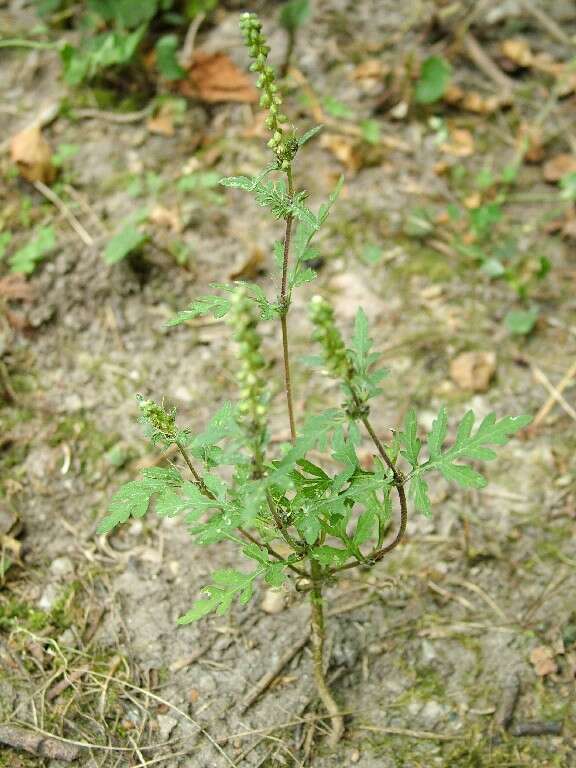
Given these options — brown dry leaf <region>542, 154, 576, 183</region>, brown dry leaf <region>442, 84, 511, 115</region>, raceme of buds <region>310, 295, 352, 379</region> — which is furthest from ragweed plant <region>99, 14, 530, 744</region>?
brown dry leaf <region>442, 84, 511, 115</region>

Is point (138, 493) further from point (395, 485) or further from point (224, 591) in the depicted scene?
point (395, 485)

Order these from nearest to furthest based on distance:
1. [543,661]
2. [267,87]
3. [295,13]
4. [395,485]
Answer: [267,87]
[395,485]
[543,661]
[295,13]

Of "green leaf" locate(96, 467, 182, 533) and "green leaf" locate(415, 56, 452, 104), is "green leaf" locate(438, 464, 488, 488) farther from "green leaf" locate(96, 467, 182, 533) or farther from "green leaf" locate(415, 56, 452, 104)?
→ "green leaf" locate(415, 56, 452, 104)

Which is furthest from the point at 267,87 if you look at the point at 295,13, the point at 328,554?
the point at 295,13

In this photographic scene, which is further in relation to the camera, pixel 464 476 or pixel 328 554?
pixel 328 554

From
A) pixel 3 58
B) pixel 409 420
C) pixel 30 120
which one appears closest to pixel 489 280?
pixel 409 420

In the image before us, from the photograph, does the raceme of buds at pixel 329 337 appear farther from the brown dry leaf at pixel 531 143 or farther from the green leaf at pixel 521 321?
the brown dry leaf at pixel 531 143

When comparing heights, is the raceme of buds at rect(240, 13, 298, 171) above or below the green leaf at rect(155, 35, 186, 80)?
above
